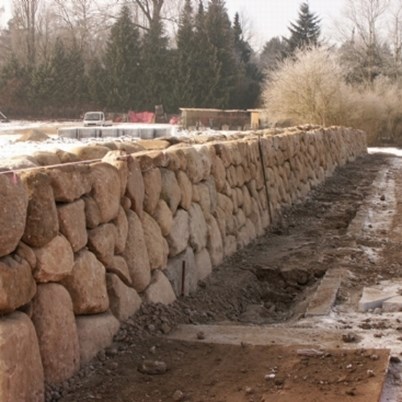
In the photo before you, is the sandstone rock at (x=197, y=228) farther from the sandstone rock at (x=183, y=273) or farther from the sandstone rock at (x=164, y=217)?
the sandstone rock at (x=164, y=217)

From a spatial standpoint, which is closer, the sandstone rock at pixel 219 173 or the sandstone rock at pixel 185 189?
the sandstone rock at pixel 185 189

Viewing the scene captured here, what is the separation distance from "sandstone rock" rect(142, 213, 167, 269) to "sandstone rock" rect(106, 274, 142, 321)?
1.39 feet

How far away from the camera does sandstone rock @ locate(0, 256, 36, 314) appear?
3.01 metres

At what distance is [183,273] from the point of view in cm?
532

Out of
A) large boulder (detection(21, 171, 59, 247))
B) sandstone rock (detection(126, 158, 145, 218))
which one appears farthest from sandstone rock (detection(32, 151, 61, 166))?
large boulder (detection(21, 171, 59, 247))

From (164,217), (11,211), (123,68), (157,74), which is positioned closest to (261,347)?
(164,217)

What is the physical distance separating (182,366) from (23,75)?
5391 cm

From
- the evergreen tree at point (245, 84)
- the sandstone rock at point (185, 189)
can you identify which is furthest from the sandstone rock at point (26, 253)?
the evergreen tree at point (245, 84)

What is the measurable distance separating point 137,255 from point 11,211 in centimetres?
140

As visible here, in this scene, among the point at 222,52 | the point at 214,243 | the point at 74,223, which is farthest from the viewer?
the point at 222,52

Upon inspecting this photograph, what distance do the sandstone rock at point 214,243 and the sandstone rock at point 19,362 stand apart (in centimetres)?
314

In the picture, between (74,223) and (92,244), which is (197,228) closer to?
(92,244)

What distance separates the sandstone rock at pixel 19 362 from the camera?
9.57 ft

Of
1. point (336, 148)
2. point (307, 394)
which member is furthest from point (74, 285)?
point (336, 148)
